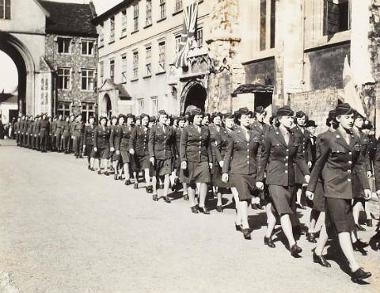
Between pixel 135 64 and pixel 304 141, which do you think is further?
pixel 135 64

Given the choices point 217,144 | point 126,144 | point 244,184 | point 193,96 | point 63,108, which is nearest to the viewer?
point 244,184

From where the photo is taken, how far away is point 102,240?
24.7ft

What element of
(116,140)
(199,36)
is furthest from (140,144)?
(199,36)

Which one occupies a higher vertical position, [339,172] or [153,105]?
[153,105]

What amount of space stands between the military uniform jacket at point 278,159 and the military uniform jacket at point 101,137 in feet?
35.7

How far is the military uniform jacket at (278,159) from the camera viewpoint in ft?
23.6

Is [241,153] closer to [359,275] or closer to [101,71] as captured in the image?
[359,275]

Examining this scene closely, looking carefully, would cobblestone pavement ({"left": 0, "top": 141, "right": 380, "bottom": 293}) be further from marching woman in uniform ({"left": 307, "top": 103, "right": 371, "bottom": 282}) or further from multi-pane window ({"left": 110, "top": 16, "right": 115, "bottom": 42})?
multi-pane window ({"left": 110, "top": 16, "right": 115, "bottom": 42})

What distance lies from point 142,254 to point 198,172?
392 centimetres

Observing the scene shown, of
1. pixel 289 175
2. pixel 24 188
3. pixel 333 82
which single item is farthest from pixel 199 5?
→ pixel 289 175

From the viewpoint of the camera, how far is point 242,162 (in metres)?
8.51

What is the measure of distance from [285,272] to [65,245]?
291 centimetres

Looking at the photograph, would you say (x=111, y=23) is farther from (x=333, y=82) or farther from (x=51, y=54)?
(x=333, y=82)

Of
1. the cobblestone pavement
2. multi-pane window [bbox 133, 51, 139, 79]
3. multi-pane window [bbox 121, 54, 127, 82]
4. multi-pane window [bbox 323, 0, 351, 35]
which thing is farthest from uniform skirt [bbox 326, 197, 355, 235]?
multi-pane window [bbox 121, 54, 127, 82]
